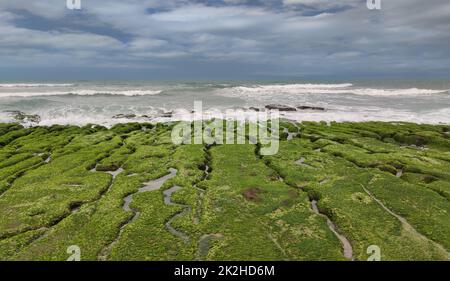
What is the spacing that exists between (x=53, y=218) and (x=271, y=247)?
36.0 feet

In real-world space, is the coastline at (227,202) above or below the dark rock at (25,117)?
below

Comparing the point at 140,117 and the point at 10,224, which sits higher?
the point at 140,117

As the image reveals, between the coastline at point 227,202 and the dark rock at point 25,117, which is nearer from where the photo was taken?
the coastline at point 227,202

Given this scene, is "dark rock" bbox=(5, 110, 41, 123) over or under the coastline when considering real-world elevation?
over

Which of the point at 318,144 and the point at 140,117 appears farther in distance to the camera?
the point at 140,117

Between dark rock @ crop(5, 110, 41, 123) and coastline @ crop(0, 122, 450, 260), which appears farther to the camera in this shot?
dark rock @ crop(5, 110, 41, 123)

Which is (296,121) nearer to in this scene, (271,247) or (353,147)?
(353,147)

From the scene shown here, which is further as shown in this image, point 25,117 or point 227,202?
point 25,117

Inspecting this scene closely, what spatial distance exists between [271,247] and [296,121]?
3782 centimetres

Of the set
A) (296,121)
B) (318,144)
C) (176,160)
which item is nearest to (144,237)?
(176,160)

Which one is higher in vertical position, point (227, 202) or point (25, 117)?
point (25, 117)

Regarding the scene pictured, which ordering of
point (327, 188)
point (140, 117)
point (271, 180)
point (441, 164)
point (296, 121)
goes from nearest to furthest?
point (327, 188) → point (271, 180) → point (441, 164) → point (296, 121) → point (140, 117)

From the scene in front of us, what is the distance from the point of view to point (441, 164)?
82.9 feet
